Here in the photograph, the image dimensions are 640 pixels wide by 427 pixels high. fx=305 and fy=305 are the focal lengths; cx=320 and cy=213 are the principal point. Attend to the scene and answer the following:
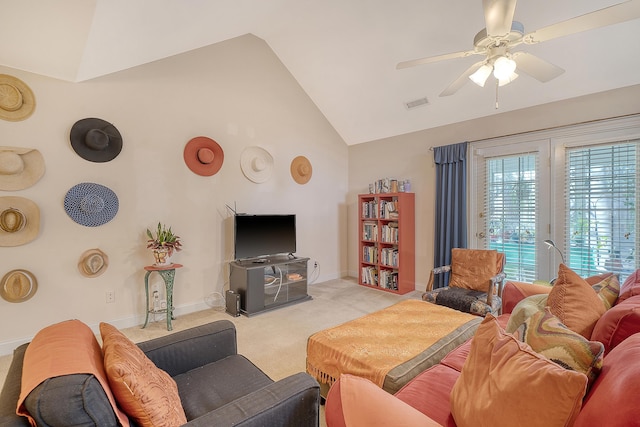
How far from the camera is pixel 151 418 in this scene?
993mm

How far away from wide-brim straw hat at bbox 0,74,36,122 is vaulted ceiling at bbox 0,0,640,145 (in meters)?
0.16

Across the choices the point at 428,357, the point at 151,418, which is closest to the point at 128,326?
→ the point at 151,418

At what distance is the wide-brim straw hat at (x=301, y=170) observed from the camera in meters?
4.63

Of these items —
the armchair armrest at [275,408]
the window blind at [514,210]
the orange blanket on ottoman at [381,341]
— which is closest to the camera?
the armchair armrest at [275,408]

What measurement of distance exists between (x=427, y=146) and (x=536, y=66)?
2368mm

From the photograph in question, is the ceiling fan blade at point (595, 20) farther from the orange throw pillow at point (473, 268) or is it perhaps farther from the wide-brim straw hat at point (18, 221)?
the wide-brim straw hat at point (18, 221)

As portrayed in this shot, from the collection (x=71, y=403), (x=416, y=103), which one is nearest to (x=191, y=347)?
(x=71, y=403)

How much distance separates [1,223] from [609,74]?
5560 mm

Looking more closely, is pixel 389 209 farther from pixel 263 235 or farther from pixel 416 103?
Result: pixel 263 235

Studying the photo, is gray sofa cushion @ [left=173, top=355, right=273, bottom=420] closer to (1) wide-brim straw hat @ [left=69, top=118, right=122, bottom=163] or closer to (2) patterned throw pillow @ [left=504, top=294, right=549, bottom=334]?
(2) patterned throw pillow @ [left=504, top=294, right=549, bottom=334]

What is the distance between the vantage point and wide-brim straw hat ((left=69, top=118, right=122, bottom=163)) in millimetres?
2885

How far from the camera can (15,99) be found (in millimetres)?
2588

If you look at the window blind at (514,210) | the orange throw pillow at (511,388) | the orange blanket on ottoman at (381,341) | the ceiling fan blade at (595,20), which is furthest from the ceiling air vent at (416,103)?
the orange throw pillow at (511,388)

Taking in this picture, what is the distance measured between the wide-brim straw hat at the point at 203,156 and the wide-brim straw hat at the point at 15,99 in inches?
52.9
